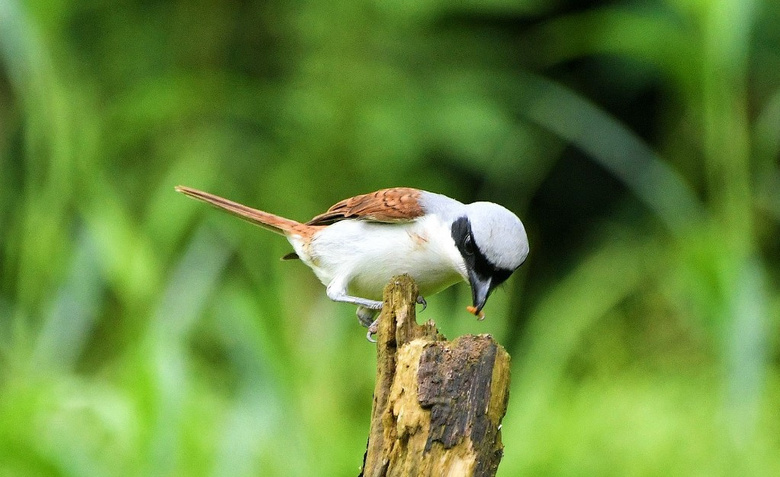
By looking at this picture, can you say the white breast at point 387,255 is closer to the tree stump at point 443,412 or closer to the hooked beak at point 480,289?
the hooked beak at point 480,289

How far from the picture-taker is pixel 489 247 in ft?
9.36

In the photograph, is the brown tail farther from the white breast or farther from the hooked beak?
the hooked beak

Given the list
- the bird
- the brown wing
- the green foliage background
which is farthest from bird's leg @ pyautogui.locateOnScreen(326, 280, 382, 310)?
the green foliage background

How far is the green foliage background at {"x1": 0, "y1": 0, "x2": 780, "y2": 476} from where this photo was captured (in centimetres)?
383

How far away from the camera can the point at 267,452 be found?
4.06 metres

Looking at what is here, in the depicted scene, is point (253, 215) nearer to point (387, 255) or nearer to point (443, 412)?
point (387, 255)

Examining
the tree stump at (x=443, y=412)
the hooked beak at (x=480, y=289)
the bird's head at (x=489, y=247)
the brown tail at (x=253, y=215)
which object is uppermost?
the brown tail at (x=253, y=215)

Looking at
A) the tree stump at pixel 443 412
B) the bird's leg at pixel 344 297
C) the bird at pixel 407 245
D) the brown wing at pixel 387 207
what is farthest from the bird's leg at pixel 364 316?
the tree stump at pixel 443 412

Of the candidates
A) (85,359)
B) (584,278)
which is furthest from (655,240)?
(85,359)

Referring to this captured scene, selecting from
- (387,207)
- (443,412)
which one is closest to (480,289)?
(387,207)

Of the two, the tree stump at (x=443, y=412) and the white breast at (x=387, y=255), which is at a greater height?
the white breast at (x=387, y=255)

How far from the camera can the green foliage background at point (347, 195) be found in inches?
151

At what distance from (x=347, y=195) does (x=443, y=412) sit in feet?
11.6

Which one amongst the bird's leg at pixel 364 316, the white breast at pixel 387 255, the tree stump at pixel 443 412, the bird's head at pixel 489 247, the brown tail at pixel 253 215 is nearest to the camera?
the tree stump at pixel 443 412
